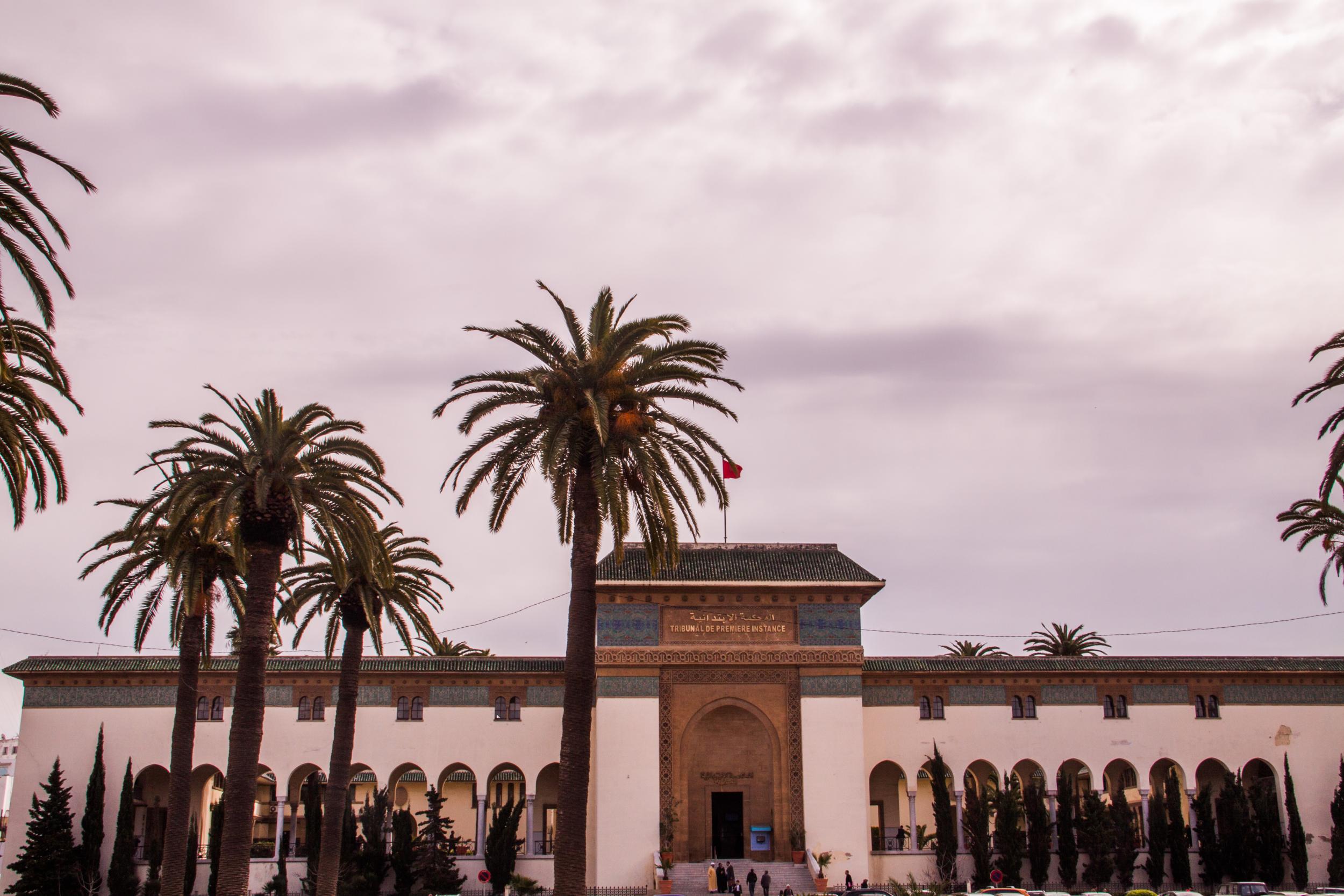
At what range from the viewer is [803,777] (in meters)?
40.7

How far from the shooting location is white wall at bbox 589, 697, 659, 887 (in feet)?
129

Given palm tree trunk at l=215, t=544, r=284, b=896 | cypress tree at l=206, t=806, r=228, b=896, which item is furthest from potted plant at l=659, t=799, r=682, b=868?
palm tree trunk at l=215, t=544, r=284, b=896

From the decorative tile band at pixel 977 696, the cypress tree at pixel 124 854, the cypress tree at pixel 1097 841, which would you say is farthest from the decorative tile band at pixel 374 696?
the cypress tree at pixel 1097 841

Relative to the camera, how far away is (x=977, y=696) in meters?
43.0

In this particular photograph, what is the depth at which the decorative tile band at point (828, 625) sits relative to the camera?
4194cm

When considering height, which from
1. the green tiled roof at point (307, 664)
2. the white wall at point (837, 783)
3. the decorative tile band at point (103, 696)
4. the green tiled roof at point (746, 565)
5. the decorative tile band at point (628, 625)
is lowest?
the white wall at point (837, 783)

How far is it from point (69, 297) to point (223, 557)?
612 inches

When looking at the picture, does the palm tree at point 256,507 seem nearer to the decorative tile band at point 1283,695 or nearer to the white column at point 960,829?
the white column at point 960,829

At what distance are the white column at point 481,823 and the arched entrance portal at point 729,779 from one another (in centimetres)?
666

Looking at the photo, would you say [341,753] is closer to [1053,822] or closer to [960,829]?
[960,829]

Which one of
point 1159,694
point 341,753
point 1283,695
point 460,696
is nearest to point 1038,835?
point 1159,694

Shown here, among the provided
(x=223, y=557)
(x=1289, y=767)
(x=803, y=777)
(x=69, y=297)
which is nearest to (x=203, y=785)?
(x=223, y=557)

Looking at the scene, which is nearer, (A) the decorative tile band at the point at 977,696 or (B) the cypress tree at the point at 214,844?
(B) the cypress tree at the point at 214,844

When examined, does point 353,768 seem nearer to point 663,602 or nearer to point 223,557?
point 663,602
